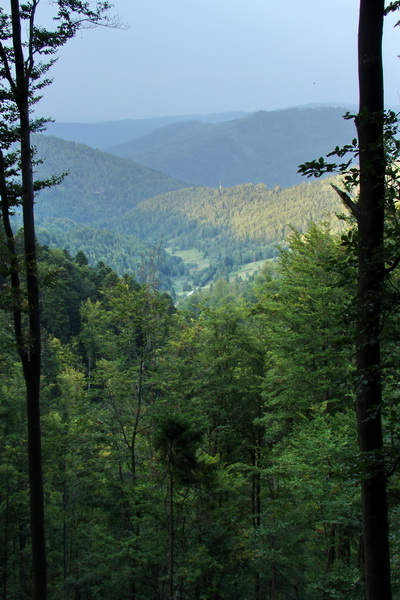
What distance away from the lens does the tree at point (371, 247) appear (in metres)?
4.19

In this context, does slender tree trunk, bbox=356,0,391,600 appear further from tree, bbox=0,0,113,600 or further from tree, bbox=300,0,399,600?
tree, bbox=0,0,113,600

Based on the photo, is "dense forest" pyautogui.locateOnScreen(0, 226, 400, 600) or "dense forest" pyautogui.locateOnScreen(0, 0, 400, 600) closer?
"dense forest" pyautogui.locateOnScreen(0, 0, 400, 600)

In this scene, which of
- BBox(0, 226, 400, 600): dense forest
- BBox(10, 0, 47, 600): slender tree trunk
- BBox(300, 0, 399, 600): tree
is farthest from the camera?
BBox(0, 226, 400, 600): dense forest

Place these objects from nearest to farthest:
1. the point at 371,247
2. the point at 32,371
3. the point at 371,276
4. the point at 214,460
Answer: the point at 371,276
the point at 371,247
the point at 32,371
the point at 214,460

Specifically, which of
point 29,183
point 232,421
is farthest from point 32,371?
point 232,421

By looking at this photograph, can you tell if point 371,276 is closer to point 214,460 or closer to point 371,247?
point 371,247

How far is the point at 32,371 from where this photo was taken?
7.98 metres

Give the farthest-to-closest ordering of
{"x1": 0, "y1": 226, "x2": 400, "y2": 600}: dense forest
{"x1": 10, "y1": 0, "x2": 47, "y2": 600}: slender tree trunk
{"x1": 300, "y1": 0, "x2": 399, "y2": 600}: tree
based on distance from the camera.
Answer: {"x1": 0, "y1": 226, "x2": 400, "y2": 600}: dense forest < {"x1": 10, "y1": 0, "x2": 47, "y2": 600}: slender tree trunk < {"x1": 300, "y1": 0, "x2": 399, "y2": 600}: tree

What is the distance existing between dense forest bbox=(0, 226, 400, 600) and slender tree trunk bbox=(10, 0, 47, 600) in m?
0.49

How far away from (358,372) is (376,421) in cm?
73

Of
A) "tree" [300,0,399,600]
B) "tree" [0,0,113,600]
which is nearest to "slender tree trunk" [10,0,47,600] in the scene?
"tree" [0,0,113,600]

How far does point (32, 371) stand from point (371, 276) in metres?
5.92

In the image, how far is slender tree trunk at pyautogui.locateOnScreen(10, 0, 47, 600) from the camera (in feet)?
25.6

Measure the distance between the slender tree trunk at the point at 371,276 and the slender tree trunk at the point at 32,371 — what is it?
5441 millimetres
